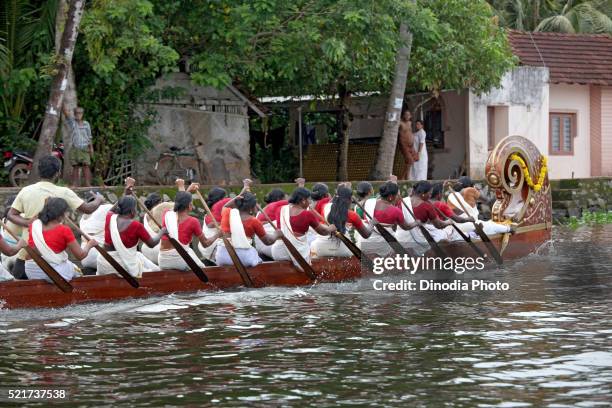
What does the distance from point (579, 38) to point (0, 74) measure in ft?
61.4

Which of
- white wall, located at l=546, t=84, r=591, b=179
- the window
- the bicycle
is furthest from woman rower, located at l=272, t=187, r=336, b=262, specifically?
the window

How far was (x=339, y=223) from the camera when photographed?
15.4 m

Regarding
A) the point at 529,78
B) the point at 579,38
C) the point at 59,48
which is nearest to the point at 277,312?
the point at 59,48

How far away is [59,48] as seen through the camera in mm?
18875

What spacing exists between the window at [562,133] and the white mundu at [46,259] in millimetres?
20652

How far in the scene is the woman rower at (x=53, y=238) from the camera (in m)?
12.0

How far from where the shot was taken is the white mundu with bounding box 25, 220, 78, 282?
479 inches

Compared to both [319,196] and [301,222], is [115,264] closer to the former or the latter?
[301,222]

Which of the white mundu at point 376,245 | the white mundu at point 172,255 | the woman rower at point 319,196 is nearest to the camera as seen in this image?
the white mundu at point 172,255

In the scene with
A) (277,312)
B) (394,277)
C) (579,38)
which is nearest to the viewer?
(277,312)

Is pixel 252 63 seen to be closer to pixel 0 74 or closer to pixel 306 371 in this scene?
pixel 0 74

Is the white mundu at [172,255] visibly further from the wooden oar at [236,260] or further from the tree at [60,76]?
the tree at [60,76]

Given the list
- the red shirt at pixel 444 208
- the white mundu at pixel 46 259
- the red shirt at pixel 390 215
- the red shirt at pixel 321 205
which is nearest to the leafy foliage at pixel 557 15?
the red shirt at pixel 444 208

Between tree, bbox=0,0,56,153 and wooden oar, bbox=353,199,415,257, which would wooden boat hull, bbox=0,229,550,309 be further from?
tree, bbox=0,0,56,153
